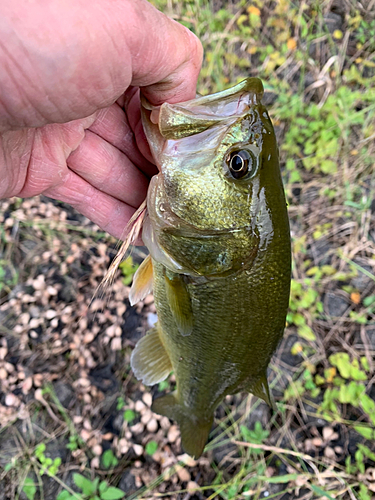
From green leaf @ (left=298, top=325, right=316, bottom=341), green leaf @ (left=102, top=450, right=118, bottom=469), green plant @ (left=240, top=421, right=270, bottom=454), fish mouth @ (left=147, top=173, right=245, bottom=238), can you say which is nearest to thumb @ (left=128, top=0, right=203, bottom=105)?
fish mouth @ (left=147, top=173, right=245, bottom=238)

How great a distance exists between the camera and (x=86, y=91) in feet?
4.05

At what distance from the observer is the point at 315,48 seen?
308cm

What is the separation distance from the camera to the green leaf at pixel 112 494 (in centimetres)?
246

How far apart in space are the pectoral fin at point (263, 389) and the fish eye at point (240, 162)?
41.8 inches

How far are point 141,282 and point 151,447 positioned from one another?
1.57m

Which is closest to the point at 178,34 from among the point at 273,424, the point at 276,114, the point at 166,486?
Result: the point at 276,114

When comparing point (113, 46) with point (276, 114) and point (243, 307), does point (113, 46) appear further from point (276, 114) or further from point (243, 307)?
point (276, 114)

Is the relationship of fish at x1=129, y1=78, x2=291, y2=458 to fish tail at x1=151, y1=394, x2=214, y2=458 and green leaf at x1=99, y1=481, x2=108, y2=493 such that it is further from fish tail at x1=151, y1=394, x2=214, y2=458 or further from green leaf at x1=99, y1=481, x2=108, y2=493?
green leaf at x1=99, y1=481, x2=108, y2=493

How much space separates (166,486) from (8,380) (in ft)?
4.83

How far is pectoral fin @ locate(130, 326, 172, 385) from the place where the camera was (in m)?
2.02

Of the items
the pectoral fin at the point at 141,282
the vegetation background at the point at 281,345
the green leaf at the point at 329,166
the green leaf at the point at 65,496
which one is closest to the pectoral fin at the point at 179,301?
the pectoral fin at the point at 141,282

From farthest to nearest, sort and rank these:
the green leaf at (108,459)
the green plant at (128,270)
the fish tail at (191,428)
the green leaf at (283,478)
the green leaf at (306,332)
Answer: the green plant at (128,270) → the green leaf at (306,332) → the green leaf at (108,459) → the green leaf at (283,478) → the fish tail at (191,428)

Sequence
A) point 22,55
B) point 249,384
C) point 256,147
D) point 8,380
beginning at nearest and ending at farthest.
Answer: point 22,55 → point 256,147 → point 249,384 → point 8,380

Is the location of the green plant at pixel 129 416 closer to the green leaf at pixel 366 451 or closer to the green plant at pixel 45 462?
the green plant at pixel 45 462
